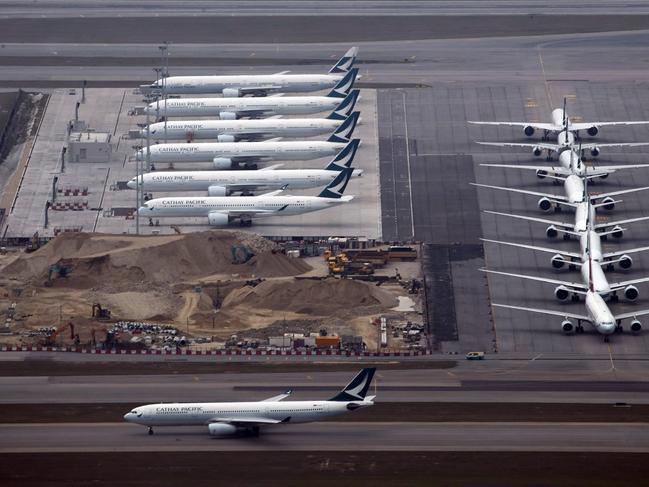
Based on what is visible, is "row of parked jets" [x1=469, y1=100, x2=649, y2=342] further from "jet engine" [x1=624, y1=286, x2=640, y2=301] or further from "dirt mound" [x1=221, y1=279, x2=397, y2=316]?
"dirt mound" [x1=221, y1=279, x2=397, y2=316]

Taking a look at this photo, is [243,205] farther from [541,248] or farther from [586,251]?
[586,251]

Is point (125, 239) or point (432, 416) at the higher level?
point (125, 239)

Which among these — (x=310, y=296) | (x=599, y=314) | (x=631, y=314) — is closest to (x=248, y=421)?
(x=310, y=296)

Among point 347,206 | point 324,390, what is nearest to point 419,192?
point 347,206
